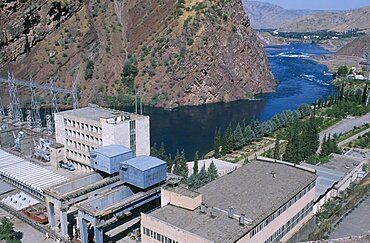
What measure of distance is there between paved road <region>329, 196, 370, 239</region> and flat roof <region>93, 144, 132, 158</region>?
64.5 ft

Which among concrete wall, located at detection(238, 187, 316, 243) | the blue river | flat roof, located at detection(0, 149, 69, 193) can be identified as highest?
concrete wall, located at detection(238, 187, 316, 243)

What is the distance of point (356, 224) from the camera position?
3728cm

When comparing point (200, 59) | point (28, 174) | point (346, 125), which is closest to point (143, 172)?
point (28, 174)

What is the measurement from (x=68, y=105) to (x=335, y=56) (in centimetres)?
12867

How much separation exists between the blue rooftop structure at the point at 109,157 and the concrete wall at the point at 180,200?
7498mm

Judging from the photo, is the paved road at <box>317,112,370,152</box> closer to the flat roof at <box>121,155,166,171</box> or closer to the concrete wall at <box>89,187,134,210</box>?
the flat roof at <box>121,155,166,171</box>

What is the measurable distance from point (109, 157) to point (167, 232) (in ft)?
38.0

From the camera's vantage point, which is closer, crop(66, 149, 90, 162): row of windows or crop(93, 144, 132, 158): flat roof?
crop(93, 144, 132, 158): flat roof

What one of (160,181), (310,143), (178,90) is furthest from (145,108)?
(160,181)

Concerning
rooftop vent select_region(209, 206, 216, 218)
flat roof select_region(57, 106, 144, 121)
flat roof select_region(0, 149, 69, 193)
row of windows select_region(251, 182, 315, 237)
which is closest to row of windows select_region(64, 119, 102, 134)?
flat roof select_region(57, 106, 144, 121)

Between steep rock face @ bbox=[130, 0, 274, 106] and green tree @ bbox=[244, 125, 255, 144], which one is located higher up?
steep rock face @ bbox=[130, 0, 274, 106]

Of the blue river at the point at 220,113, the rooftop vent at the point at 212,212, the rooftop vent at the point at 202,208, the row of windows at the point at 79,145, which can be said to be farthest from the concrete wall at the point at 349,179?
the row of windows at the point at 79,145

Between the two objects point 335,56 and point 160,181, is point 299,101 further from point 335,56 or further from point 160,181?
point 335,56

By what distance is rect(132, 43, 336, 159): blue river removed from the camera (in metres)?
71.2
